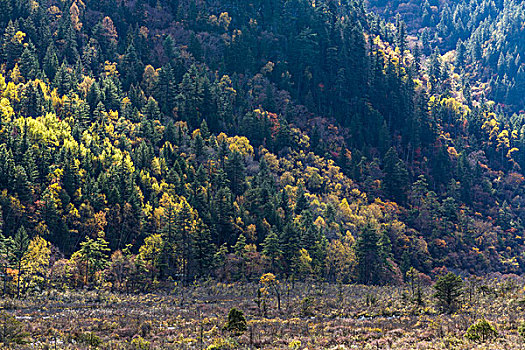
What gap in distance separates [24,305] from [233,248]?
1978 inches

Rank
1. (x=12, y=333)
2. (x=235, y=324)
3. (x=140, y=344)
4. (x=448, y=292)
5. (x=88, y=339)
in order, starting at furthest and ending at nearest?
(x=448, y=292), (x=235, y=324), (x=88, y=339), (x=12, y=333), (x=140, y=344)

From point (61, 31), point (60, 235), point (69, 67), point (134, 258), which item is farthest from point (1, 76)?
point (134, 258)

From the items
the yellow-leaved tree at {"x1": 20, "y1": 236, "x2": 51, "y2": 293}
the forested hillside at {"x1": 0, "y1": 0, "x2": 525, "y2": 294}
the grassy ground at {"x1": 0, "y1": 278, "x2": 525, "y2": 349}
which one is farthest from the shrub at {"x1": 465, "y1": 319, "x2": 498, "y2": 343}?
the yellow-leaved tree at {"x1": 20, "y1": 236, "x2": 51, "y2": 293}

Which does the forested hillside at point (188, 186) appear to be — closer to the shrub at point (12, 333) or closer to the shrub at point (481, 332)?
the shrub at point (12, 333)

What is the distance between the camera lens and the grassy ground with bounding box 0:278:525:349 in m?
55.5

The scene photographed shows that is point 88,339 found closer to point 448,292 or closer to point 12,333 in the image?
point 12,333

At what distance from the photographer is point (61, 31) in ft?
616

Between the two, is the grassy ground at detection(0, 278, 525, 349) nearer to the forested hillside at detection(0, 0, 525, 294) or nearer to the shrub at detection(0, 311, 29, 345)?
the shrub at detection(0, 311, 29, 345)

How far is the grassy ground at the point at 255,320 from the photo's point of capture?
55500 millimetres

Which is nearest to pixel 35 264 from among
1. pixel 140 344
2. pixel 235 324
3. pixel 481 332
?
pixel 235 324

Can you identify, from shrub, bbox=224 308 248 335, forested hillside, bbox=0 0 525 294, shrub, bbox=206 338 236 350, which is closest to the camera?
shrub, bbox=206 338 236 350

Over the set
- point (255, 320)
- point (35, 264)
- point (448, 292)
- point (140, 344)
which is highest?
point (35, 264)

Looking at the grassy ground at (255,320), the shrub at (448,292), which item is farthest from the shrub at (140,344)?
the shrub at (448,292)

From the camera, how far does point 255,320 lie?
239 ft
